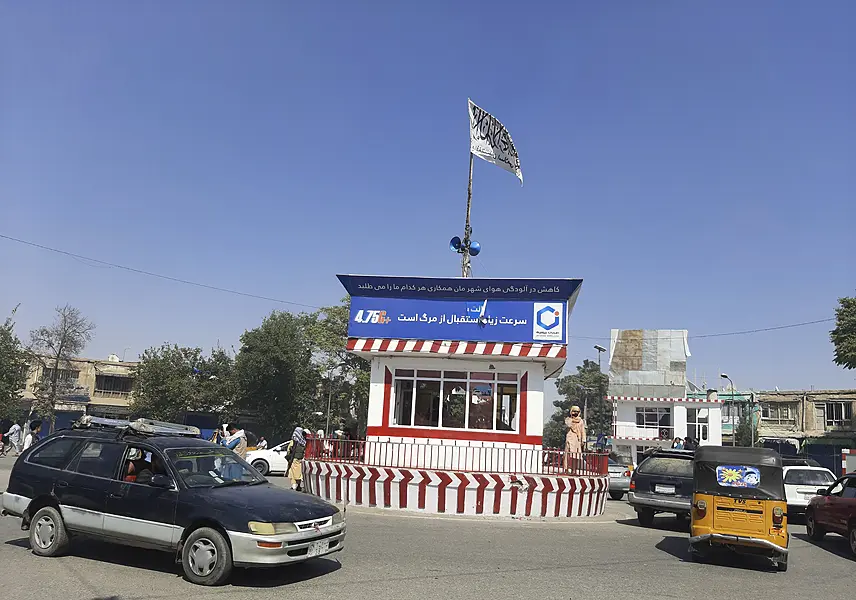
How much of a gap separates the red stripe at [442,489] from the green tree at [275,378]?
3505 centimetres

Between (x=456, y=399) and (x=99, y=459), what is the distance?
9.62 metres

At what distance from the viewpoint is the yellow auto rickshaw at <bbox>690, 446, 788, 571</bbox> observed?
9086 mm

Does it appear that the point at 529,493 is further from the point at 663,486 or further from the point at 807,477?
the point at 807,477

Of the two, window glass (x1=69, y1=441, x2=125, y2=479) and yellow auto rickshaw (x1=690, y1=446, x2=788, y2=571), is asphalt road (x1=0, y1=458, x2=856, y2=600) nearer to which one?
yellow auto rickshaw (x1=690, y1=446, x2=788, y2=571)

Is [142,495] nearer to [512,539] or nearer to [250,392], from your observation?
[512,539]

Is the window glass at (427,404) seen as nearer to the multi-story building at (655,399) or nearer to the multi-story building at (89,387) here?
the multi-story building at (655,399)

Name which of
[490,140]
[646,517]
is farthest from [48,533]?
[490,140]

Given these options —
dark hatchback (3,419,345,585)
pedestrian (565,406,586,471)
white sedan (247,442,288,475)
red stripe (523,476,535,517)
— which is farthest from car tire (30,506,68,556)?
white sedan (247,442,288,475)

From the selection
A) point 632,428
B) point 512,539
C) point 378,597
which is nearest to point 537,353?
point 512,539

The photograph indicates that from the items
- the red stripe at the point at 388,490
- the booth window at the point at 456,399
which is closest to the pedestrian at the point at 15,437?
the booth window at the point at 456,399

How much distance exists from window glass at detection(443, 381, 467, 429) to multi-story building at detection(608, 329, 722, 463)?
31042 mm

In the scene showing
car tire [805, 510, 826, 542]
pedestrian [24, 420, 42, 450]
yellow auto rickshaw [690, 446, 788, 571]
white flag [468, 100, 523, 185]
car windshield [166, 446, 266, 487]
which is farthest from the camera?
pedestrian [24, 420, 42, 450]

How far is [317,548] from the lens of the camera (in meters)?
7.11

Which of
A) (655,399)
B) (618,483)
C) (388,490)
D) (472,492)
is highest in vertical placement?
(655,399)
